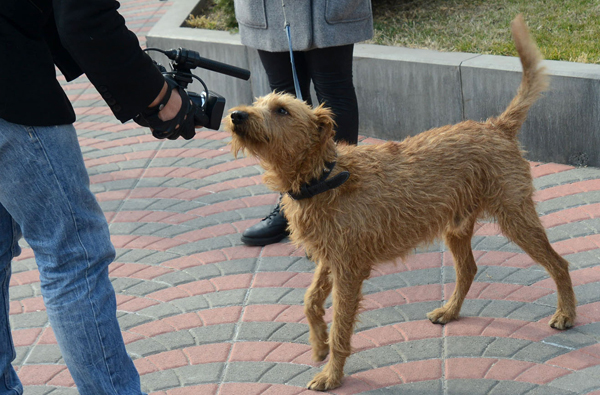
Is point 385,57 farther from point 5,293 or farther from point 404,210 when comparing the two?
point 5,293

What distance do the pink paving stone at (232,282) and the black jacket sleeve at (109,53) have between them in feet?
6.33

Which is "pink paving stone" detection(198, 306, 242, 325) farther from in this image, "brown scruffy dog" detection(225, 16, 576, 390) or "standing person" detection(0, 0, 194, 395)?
"standing person" detection(0, 0, 194, 395)

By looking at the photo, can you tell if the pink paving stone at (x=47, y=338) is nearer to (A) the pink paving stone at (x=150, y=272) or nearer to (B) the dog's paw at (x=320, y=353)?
(A) the pink paving stone at (x=150, y=272)

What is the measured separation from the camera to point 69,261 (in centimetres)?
254

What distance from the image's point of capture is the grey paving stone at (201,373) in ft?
11.3

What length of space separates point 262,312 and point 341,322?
858 mm

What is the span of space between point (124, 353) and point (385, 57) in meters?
3.92

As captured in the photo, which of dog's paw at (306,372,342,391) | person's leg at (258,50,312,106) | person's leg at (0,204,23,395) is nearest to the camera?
person's leg at (0,204,23,395)

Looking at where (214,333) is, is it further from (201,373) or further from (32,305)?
(32,305)

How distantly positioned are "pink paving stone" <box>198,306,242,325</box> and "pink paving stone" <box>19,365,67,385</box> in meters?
0.83

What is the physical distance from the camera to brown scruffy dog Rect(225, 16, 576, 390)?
10.0 feet

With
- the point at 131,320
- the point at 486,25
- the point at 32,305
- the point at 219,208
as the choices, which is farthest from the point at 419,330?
the point at 486,25

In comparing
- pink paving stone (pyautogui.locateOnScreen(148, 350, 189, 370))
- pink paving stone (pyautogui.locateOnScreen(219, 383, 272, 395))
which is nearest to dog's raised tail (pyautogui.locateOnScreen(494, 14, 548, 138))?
pink paving stone (pyautogui.locateOnScreen(219, 383, 272, 395))

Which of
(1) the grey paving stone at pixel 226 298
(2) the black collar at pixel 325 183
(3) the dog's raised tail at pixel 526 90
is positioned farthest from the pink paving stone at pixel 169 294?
(3) the dog's raised tail at pixel 526 90
